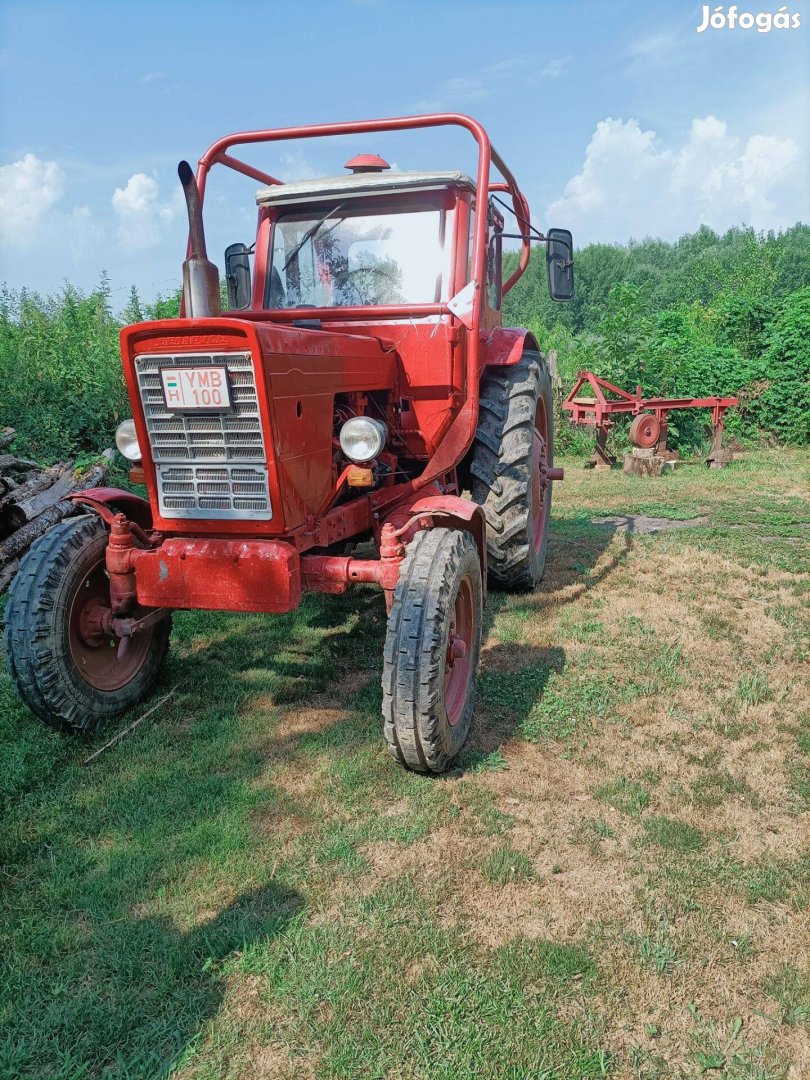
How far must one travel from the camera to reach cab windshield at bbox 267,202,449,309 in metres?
4.32

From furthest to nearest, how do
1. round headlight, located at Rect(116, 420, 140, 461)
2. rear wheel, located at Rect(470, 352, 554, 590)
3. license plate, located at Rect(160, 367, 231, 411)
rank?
rear wheel, located at Rect(470, 352, 554, 590) < round headlight, located at Rect(116, 420, 140, 461) < license plate, located at Rect(160, 367, 231, 411)

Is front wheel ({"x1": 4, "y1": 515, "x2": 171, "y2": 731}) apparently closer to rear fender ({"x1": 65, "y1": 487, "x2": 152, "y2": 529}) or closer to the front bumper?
rear fender ({"x1": 65, "y1": 487, "x2": 152, "y2": 529})

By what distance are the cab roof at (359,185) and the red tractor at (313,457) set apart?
0.01m

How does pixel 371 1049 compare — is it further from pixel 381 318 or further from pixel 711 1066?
pixel 381 318

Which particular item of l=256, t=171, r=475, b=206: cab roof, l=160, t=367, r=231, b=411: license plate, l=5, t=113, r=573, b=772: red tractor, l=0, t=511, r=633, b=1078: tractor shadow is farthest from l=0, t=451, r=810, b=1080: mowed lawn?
l=256, t=171, r=475, b=206: cab roof

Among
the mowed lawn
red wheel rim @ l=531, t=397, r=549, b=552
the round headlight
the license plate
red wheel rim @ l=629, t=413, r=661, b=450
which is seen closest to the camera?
the mowed lawn

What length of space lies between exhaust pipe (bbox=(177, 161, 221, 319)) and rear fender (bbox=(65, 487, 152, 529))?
3.19 ft

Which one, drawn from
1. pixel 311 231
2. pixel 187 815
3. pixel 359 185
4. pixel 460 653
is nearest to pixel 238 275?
pixel 311 231

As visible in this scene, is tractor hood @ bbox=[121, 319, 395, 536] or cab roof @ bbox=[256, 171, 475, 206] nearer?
tractor hood @ bbox=[121, 319, 395, 536]

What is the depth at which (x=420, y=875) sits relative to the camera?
263 centimetres

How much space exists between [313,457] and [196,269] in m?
0.88

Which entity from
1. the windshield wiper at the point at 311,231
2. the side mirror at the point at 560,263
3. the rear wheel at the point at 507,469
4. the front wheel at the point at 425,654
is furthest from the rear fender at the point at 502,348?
the front wheel at the point at 425,654

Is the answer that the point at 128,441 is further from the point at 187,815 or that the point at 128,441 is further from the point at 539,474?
the point at 539,474

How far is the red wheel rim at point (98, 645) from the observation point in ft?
11.6
